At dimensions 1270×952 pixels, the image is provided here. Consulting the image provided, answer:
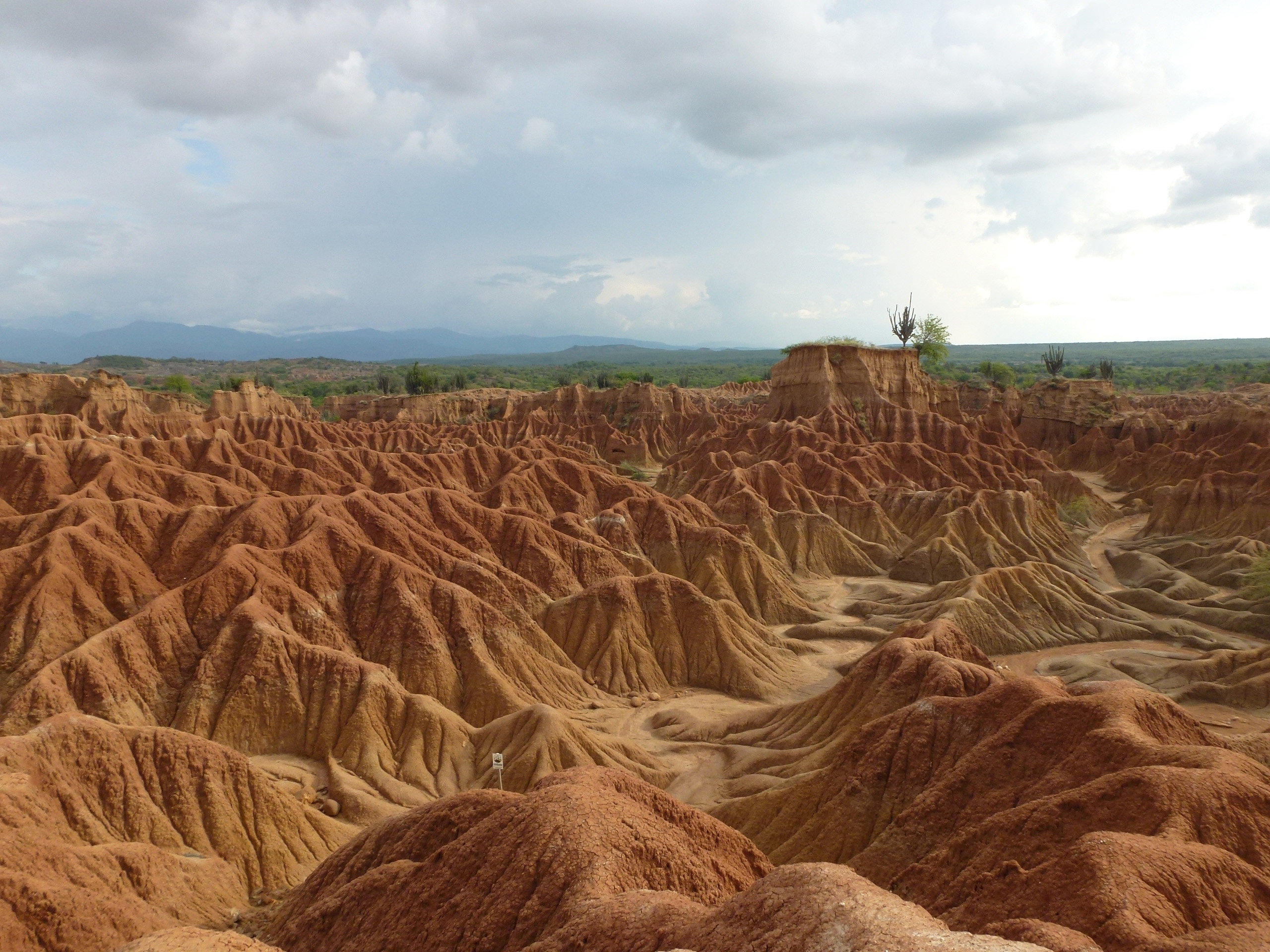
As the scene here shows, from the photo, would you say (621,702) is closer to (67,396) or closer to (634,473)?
(634,473)

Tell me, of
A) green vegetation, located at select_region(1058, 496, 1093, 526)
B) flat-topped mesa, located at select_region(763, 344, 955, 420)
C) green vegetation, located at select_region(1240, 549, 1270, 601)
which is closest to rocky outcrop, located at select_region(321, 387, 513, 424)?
flat-topped mesa, located at select_region(763, 344, 955, 420)

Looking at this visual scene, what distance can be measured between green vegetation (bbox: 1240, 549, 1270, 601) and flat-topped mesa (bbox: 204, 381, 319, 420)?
105 m

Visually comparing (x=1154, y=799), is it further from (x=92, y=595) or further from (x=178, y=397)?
(x=178, y=397)

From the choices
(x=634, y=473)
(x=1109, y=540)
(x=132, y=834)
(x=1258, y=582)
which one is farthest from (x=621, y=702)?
(x=634, y=473)

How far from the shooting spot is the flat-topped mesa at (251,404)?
109 meters

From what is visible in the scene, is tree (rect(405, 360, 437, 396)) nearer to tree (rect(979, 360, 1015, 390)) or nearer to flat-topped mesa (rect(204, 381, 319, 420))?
flat-topped mesa (rect(204, 381, 319, 420))

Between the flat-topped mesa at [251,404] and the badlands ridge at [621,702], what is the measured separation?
24.6 meters

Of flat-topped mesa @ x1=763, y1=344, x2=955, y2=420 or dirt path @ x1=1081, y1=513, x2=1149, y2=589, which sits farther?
flat-topped mesa @ x1=763, y1=344, x2=955, y2=420

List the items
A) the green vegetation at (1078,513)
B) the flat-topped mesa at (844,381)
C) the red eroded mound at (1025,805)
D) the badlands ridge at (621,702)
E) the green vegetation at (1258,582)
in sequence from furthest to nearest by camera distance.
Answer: the flat-topped mesa at (844,381) → the green vegetation at (1078,513) → the green vegetation at (1258,582) → the badlands ridge at (621,702) → the red eroded mound at (1025,805)

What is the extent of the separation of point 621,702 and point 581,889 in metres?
27.3

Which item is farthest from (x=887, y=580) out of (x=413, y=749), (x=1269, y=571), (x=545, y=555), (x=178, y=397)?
(x=178, y=397)

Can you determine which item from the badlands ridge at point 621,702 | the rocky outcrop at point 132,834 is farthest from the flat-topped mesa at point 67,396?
the rocky outcrop at point 132,834

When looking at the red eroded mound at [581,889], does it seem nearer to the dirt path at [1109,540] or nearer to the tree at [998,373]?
the dirt path at [1109,540]

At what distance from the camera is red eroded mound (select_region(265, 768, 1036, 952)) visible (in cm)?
1216
